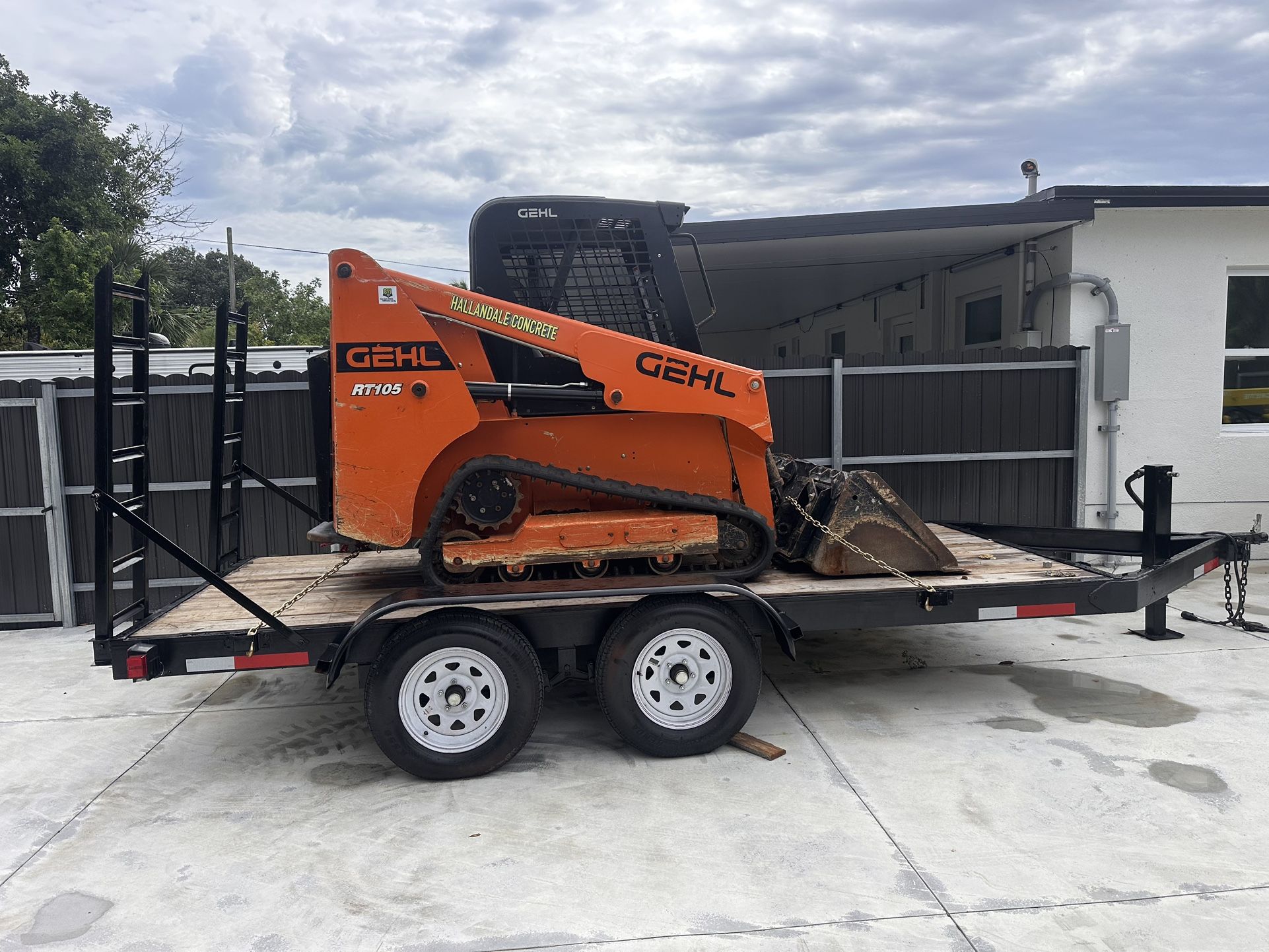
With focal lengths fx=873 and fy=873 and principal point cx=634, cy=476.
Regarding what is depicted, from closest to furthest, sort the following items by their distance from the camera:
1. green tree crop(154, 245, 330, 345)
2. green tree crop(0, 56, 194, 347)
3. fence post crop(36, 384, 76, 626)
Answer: fence post crop(36, 384, 76, 626)
green tree crop(0, 56, 194, 347)
green tree crop(154, 245, 330, 345)

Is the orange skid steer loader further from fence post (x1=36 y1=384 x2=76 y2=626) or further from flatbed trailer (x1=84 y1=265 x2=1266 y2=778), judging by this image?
fence post (x1=36 y1=384 x2=76 y2=626)

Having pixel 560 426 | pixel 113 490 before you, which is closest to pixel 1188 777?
pixel 560 426

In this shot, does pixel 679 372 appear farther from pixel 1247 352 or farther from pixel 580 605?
pixel 1247 352

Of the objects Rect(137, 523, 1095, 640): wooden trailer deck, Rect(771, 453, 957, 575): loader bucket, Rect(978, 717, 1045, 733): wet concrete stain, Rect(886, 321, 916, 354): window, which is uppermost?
Rect(886, 321, 916, 354): window

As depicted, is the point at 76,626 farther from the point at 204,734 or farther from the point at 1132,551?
the point at 1132,551

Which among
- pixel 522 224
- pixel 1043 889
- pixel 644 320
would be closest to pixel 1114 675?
pixel 1043 889

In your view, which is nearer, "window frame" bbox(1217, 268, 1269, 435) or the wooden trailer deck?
the wooden trailer deck

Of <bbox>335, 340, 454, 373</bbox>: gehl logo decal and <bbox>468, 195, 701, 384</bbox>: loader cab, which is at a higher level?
<bbox>468, 195, 701, 384</bbox>: loader cab

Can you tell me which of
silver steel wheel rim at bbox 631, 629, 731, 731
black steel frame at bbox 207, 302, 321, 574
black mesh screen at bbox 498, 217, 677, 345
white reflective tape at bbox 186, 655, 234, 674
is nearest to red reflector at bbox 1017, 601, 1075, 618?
silver steel wheel rim at bbox 631, 629, 731, 731

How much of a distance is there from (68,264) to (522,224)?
1891cm

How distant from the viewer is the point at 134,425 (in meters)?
4.55

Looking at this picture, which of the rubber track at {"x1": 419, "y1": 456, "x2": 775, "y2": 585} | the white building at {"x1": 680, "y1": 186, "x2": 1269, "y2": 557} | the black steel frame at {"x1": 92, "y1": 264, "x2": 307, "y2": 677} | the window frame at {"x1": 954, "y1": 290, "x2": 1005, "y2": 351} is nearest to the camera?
the black steel frame at {"x1": 92, "y1": 264, "x2": 307, "y2": 677}

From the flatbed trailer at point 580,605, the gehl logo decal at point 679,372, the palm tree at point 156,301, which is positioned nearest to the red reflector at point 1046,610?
the flatbed trailer at point 580,605

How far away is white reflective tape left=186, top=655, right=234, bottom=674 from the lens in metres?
4.36
